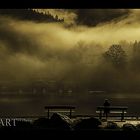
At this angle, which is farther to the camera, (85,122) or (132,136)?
(85,122)

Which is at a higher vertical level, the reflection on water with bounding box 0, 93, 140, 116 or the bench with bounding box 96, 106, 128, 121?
the bench with bounding box 96, 106, 128, 121

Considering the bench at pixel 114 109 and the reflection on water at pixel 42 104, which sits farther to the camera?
the reflection on water at pixel 42 104

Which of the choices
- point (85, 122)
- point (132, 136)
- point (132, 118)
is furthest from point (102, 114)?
point (132, 136)

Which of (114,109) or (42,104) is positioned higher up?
(114,109)

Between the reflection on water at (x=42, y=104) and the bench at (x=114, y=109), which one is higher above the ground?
the bench at (x=114, y=109)

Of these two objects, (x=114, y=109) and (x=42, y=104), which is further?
(x=42, y=104)

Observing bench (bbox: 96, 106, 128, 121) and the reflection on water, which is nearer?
bench (bbox: 96, 106, 128, 121)
